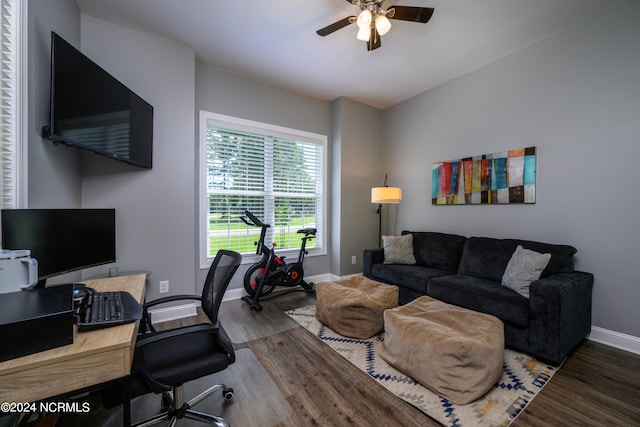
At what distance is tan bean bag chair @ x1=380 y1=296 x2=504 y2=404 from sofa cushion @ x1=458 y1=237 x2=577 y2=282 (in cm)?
93

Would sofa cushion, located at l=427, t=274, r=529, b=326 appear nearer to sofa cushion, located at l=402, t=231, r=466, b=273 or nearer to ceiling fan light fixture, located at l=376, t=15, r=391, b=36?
sofa cushion, located at l=402, t=231, r=466, b=273

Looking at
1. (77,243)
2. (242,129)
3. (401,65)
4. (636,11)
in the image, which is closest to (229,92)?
(242,129)

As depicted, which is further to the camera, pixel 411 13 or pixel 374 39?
pixel 374 39

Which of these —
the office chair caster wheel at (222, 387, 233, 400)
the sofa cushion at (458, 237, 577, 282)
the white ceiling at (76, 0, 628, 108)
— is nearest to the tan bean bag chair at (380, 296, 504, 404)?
the sofa cushion at (458, 237, 577, 282)

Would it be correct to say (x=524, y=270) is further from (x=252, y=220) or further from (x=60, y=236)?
(x=60, y=236)

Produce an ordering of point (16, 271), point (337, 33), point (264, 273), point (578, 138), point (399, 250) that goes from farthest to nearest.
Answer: point (399, 250) < point (264, 273) < point (337, 33) < point (578, 138) < point (16, 271)

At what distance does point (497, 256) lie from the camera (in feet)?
8.68

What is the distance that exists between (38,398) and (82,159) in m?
2.27

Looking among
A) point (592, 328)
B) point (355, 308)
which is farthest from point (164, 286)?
point (592, 328)

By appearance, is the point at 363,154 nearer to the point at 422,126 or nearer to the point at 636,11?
the point at 422,126

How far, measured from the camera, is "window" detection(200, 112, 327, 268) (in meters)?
3.17

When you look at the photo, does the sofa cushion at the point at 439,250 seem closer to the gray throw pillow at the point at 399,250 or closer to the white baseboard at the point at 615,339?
the gray throw pillow at the point at 399,250

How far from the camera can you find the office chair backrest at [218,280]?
1.33 m

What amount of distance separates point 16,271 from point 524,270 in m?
3.29
